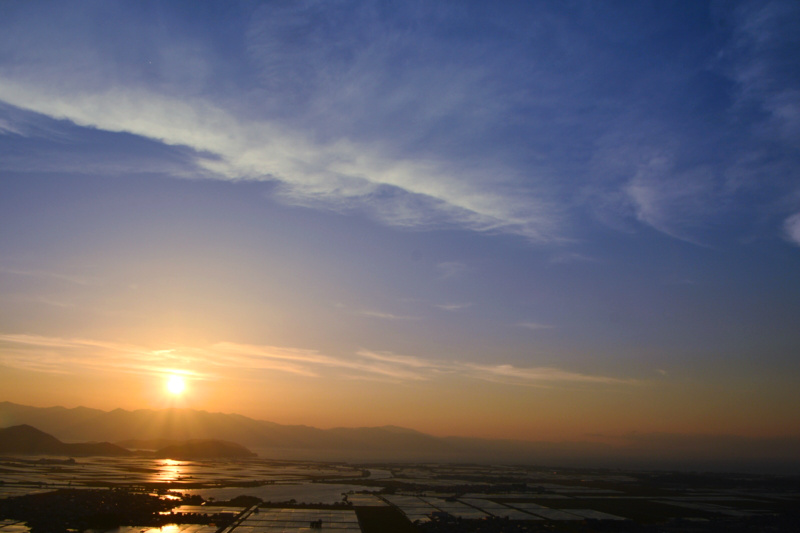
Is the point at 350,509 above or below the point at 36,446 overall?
above

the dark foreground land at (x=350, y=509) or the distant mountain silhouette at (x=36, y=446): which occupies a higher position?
the dark foreground land at (x=350, y=509)

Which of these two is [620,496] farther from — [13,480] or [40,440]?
[40,440]

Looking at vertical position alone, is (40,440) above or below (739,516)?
below

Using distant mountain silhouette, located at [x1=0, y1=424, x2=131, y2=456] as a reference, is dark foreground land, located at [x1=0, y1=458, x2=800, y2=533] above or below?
above

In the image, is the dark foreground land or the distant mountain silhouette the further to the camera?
the distant mountain silhouette

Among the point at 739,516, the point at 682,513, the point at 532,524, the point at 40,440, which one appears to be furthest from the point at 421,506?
the point at 40,440

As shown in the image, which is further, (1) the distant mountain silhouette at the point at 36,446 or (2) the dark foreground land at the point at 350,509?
(1) the distant mountain silhouette at the point at 36,446

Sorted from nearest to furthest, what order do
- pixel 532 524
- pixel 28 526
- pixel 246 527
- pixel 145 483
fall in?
1. pixel 28 526
2. pixel 246 527
3. pixel 532 524
4. pixel 145 483

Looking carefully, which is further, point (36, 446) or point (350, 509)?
point (36, 446)
